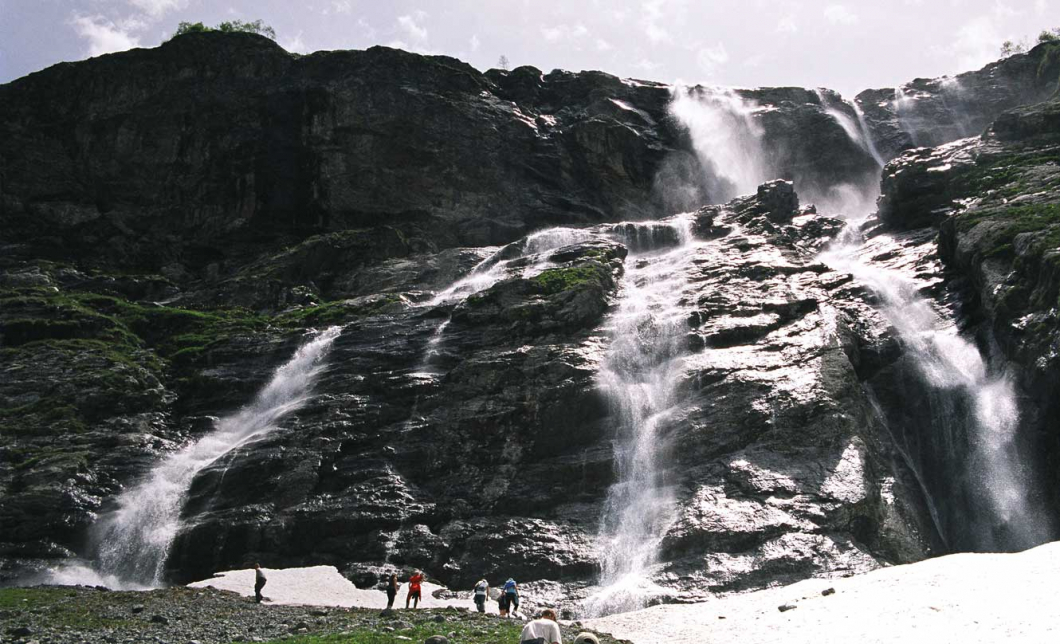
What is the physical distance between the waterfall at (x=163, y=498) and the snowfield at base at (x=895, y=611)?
1858 centimetres

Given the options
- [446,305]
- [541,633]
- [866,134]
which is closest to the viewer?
[541,633]

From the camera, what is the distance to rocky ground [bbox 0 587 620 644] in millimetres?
21188

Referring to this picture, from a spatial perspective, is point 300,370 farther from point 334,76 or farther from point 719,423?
point 334,76

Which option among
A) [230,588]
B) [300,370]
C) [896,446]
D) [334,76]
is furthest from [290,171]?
[896,446]

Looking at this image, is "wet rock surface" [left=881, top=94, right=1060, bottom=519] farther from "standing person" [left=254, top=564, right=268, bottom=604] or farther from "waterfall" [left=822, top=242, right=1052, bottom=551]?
"standing person" [left=254, top=564, right=268, bottom=604]

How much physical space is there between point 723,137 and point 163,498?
207 feet

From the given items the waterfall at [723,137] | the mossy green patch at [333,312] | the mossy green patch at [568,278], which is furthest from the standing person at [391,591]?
the waterfall at [723,137]

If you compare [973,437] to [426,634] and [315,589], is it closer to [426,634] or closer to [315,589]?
[426,634]

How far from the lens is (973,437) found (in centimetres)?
3394

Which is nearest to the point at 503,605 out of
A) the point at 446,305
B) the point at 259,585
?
the point at 259,585

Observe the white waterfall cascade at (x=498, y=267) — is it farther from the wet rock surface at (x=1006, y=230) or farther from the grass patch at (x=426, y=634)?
the wet rock surface at (x=1006, y=230)

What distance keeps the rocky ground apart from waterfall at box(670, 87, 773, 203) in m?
60.4

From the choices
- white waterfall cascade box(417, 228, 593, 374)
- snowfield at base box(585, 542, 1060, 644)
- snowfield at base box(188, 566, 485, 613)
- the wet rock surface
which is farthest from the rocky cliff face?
snowfield at base box(585, 542, 1060, 644)

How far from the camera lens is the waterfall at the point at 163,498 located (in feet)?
107
